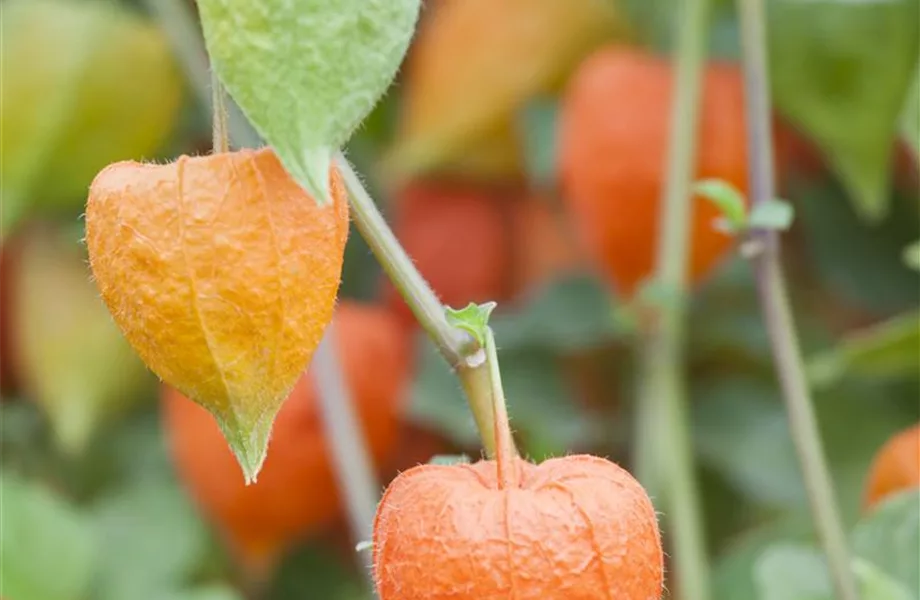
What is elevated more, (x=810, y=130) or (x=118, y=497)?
(x=810, y=130)

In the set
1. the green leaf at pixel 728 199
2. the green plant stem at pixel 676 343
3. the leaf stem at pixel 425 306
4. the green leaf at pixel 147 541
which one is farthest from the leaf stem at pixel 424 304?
the green leaf at pixel 147 541

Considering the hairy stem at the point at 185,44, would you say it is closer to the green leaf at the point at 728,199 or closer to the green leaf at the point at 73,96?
the green leaf at the point at 73,96

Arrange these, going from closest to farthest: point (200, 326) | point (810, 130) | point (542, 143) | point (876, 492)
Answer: point (200, 326) → point (876, 492) → point (810, 130) → point (542, 143)

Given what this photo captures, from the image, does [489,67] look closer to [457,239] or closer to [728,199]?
[457,239]

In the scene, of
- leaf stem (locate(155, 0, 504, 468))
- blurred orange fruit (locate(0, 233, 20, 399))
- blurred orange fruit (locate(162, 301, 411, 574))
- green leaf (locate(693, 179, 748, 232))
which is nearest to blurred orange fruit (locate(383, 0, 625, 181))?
blurred orange fruit (locate(162, 301, 411, 574))

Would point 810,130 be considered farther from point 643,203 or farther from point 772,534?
point 772,534

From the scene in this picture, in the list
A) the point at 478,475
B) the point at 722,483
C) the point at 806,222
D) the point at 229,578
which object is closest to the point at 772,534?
the point at 722,483

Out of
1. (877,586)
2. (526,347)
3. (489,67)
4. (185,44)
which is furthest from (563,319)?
(877,586)
